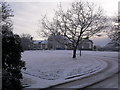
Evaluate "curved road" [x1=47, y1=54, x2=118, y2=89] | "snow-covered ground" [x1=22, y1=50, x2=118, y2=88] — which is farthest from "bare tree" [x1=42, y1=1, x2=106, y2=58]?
"curved road" [x1=47, y1=54, x2=118, y2=89]

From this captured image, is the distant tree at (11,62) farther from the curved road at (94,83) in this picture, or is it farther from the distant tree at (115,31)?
the distant tree at (115,31)

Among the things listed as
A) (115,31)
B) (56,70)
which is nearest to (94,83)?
(56,70)

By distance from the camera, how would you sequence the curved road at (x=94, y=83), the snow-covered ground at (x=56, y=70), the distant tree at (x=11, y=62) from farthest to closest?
the snow-covered ground at (x=56, y=70)
the curved road at (x=94, y=83)
the distant tree at (x=11, y=62)

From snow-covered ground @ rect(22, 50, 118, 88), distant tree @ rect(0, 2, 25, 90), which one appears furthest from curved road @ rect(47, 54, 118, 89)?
distant tree @ rect(0, 2, 25, 90)

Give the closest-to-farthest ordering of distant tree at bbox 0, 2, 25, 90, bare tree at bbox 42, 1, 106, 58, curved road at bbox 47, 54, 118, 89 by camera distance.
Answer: distant tree at bbox 0, 2, 25, 90 < curved road at bbox 47, 54, 118, 89 < bare tree at bbox 42, 1, 106, 58

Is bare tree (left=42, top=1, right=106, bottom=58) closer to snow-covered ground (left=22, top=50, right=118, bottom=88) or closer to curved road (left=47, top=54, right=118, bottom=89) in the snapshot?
snow-covered ground (left=22, top=50, right=118, bottom=88)

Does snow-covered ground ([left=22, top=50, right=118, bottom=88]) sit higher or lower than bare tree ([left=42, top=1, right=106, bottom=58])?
lower

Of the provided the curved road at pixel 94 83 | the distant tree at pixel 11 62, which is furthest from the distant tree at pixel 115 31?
the distant tree at pixel 11 62

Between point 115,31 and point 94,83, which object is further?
point 115,31

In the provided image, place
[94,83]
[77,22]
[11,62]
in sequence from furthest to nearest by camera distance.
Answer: [77,22]
[94,83]
[11,62]

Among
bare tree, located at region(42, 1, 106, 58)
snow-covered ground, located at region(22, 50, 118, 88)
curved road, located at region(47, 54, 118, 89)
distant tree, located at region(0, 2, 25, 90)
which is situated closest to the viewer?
distant tree, located at region(0, 2, 25, 90)

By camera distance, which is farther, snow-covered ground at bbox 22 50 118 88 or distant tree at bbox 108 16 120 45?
distant tree at bbox 108 16 120 45

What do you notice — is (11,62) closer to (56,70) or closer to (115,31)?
(56,70)

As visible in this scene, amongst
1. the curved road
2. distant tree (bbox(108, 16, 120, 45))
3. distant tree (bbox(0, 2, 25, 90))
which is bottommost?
the curved road
